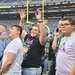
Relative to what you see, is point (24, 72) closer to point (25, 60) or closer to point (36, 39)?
point (25, 60)

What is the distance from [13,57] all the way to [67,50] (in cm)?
78

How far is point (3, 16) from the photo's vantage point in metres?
19.3

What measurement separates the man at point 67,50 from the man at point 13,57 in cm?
64

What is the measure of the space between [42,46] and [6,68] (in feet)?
2.52

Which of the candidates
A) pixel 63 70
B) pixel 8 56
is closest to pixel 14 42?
pixel 8 56

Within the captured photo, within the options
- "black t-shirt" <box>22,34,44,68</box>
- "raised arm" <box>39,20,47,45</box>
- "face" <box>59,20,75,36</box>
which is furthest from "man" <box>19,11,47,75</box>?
"face" <box>59,20,75,36</box>

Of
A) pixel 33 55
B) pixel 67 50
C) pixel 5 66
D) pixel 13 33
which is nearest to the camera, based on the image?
pixel 67 50

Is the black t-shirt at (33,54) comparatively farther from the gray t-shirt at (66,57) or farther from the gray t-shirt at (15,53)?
the gray t-shirt at (66,57)

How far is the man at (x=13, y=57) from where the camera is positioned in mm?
3410

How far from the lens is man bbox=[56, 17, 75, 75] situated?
3.05 meters

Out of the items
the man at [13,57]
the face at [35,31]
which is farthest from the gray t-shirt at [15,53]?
the face at [35,31]

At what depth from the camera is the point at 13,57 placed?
3430mm

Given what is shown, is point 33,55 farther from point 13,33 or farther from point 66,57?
point 66,57

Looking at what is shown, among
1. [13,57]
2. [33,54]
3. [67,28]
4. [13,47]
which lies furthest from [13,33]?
[67,28]
